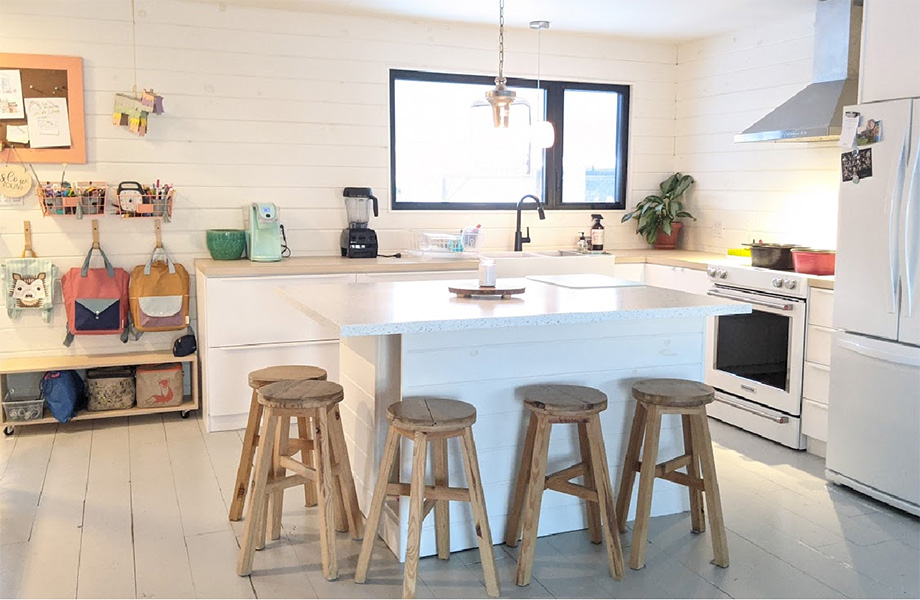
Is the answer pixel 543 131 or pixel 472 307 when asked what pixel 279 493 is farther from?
pixel 543 131

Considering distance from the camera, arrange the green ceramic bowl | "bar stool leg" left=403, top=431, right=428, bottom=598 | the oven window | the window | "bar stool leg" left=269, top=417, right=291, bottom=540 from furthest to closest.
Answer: the window → the green ceramic bowl → the oven window → "bar stool leg" left=269, top=417, right=291, bottom=540 → "bar stool leg" left=403, top=431, right=428, bottom=598

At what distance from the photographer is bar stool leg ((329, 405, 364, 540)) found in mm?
2816

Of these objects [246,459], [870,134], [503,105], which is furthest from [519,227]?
[246,459]

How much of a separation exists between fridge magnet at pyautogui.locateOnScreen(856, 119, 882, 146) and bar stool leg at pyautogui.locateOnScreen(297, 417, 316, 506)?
2.48 m

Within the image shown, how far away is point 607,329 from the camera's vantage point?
10.1 feet

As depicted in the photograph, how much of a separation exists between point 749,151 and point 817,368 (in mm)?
1710

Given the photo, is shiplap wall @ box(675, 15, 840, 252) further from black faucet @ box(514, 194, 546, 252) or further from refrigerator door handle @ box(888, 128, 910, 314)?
refrigerator door handle @ box(888, 128, 910, 314)

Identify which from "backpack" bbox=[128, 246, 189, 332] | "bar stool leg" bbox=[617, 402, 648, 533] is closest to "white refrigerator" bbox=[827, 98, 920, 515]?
→ "bar stool leg" bbox=[617, 402, 648, 533]

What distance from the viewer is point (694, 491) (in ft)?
10.1

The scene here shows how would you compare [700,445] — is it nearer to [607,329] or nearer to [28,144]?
[607,329]

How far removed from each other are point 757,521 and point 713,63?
10.8ft

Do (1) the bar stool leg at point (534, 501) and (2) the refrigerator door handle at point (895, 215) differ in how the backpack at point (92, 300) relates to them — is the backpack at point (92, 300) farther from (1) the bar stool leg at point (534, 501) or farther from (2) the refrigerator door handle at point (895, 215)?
(2) the refrigerator door handle at point (895, 215)

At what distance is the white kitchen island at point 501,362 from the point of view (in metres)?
2.78

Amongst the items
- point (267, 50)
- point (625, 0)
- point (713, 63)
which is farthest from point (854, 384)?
point (267, 50)
